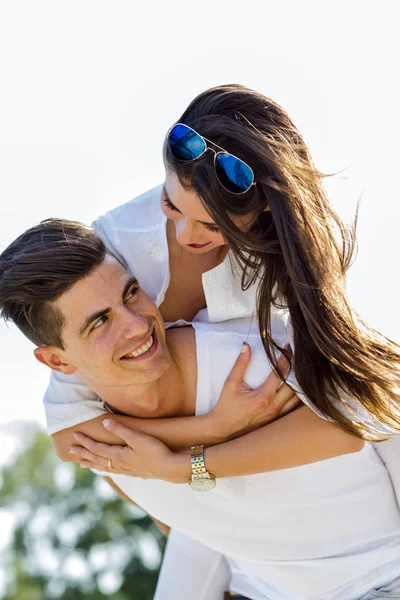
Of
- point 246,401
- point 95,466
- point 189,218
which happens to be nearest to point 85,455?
point 95,466

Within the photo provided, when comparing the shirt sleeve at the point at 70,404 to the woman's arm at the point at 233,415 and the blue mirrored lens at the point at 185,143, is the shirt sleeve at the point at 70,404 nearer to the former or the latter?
the woman's arm at the point at 233,415

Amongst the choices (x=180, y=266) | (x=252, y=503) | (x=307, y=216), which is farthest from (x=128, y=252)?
(x=252, y=503)

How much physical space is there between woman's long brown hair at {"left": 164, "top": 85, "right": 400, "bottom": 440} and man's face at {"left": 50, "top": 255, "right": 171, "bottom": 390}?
466mm

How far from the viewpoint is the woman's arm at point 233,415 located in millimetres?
3754

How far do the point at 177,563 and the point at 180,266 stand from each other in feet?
4.50

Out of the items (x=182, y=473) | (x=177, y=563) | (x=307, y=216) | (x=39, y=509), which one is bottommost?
(x=39, y=509)

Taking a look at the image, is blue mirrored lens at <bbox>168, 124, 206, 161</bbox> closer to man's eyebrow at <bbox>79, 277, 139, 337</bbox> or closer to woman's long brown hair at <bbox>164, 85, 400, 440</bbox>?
woman's long brown hair at <bbox>164, 85, 400, 440</bbox>

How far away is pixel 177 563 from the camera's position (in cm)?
434

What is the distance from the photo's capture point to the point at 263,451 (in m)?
3.66

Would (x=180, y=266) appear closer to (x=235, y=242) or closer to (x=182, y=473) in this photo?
(x=235, y=242)

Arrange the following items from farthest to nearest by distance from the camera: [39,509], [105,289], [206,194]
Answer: [39,509] → [105,289] → [206,194]

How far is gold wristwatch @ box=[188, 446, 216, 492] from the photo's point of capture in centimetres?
375

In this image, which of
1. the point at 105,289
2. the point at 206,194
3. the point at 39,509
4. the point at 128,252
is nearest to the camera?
the point at 206,194

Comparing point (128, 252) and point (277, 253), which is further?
point (128, 252)
